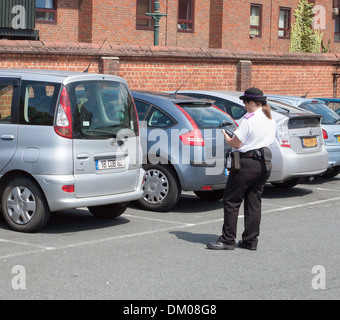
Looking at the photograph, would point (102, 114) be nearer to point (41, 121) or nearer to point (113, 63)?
point (41, 121)

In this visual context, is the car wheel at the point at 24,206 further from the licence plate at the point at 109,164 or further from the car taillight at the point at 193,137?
the car taillight at the point at 193,137

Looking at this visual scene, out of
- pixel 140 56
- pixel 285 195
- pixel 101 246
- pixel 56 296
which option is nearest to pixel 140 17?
pixel 140 56

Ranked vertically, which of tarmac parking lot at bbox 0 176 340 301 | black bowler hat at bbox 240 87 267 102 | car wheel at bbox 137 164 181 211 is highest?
black bowler hat at bbox 240 87 267 102

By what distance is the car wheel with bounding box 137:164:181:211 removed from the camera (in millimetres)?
10242

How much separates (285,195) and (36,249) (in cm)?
576

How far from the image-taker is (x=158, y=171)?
33.9ft

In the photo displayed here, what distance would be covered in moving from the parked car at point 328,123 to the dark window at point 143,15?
1848cm

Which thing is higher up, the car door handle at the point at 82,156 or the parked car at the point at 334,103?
the parked car at the point at 334,103

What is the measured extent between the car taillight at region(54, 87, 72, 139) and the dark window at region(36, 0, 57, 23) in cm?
2050

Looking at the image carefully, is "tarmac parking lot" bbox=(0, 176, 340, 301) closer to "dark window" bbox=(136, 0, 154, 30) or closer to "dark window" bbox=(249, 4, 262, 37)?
"dark window" bbox=(136, 0, 154, 30)

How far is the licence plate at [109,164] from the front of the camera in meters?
8.69

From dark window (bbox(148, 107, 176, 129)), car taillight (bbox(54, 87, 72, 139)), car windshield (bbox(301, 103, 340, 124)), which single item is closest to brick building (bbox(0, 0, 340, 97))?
car windshield (bbox(301, 103, 340, 124))
